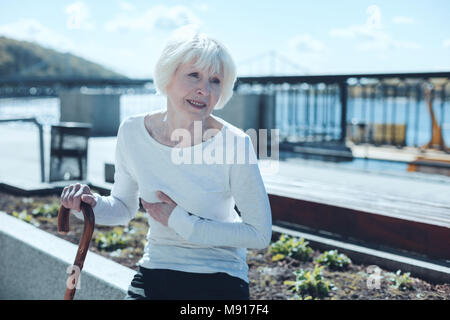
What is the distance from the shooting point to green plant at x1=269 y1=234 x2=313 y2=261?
3.40m

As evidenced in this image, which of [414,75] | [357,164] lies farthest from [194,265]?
[357,164]

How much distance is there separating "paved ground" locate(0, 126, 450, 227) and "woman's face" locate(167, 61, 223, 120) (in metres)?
1.74

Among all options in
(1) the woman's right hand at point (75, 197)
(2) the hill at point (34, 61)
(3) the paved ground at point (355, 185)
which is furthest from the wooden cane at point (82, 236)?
(2) the hill at point (34, 61)

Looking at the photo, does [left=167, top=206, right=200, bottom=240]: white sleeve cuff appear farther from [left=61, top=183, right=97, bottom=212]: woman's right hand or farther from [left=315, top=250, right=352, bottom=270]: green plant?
[left=315, top=250, right=352, bottom=270]: green plant

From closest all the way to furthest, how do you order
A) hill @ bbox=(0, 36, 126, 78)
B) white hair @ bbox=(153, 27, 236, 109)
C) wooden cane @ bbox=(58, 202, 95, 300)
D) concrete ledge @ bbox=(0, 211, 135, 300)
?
wooden cane @ bbox=(58, 202, 95, 300) < white hair @ bbox=(153, 27, 236, 109) < concrete ledge @ bbox=(0, 211, 135, 300) < hill @ bbox=(0, 36, 126, 78)

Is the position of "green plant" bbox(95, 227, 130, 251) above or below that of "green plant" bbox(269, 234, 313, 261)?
below

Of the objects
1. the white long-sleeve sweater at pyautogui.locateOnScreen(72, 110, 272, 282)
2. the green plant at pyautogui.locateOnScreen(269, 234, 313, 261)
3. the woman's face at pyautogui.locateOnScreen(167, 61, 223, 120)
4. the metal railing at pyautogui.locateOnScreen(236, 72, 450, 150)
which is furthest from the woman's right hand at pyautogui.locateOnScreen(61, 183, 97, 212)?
the metal railing at pyautogui.locateOnScreen(236, 72, 450, 150)

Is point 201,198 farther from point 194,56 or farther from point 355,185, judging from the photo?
point 355,185

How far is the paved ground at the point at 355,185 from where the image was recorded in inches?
144

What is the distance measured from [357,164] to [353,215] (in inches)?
143

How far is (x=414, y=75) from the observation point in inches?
225

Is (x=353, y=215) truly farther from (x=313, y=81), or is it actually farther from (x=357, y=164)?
(x=313, y=81)

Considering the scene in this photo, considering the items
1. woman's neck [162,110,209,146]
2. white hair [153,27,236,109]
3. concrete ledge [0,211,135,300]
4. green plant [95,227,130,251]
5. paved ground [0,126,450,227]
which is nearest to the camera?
white hair [153,27,236,109]

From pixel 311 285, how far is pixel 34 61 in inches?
6056
